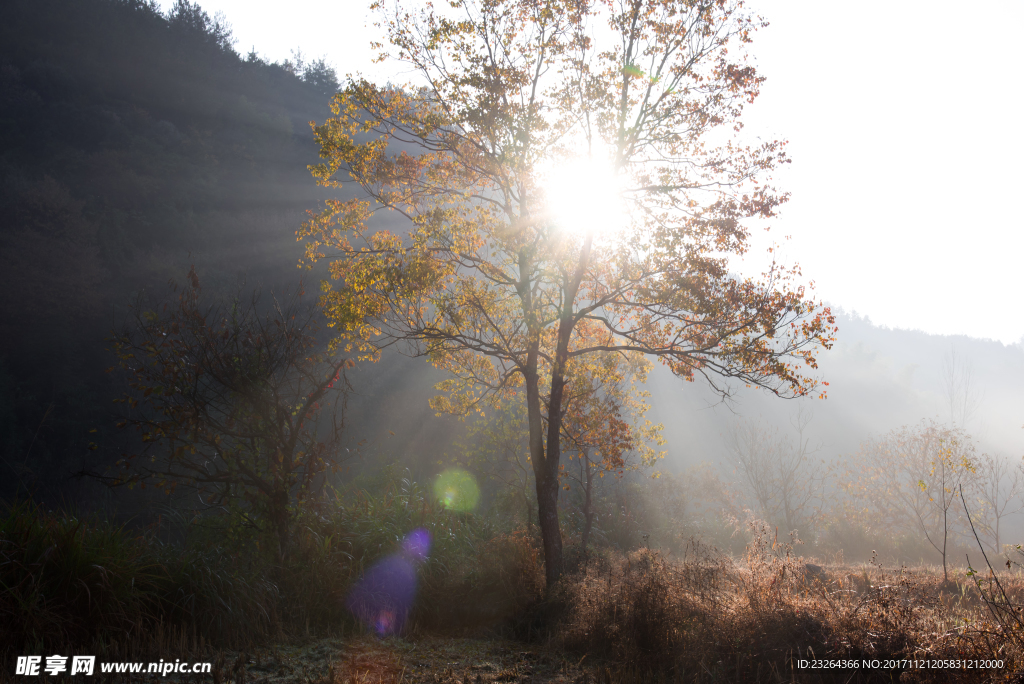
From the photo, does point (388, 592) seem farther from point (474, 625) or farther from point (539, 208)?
point (539, 208)

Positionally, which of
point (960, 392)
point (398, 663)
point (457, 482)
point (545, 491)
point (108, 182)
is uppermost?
point (108, 182)

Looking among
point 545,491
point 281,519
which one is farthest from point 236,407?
point 545,491

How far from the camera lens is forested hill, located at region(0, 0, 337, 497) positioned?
18359 mm

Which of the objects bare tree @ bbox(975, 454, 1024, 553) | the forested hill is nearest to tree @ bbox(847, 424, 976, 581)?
bare tree @ bbox(975, 454, 1024, 553)

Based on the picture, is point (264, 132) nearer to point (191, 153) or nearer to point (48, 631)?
point (191, 153)

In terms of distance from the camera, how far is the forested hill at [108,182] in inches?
723

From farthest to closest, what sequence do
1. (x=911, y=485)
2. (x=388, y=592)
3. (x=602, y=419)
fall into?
(x=911, y=485) → (x=602, y=419) → (x=388, y=592)

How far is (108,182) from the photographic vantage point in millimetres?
28234

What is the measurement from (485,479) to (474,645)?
15.1 metres

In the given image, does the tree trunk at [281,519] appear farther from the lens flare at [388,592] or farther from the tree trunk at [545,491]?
the tree trunk at [545,491]

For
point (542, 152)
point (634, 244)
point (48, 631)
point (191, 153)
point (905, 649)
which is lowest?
point (905, 649)

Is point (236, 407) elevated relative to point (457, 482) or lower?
elevated

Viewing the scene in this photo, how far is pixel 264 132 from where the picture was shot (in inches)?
1571

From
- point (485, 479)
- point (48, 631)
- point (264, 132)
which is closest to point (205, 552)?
point (48, 631)
